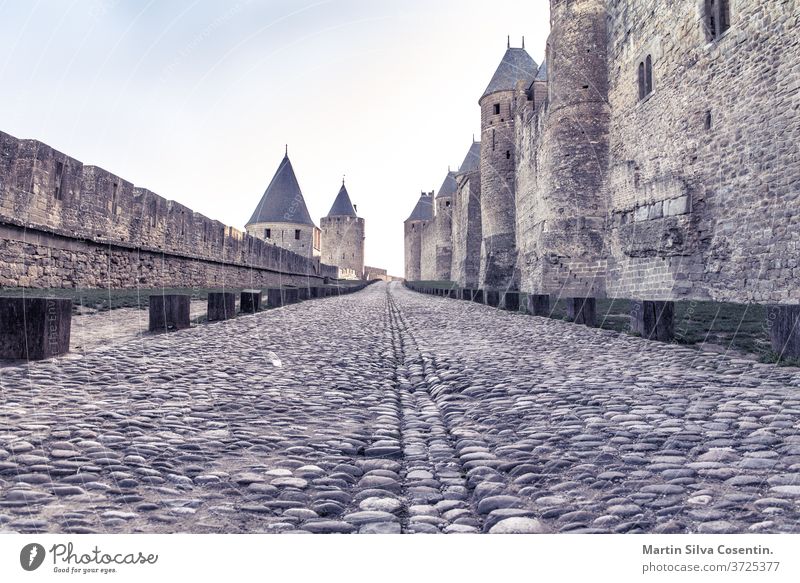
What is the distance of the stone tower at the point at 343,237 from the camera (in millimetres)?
67562

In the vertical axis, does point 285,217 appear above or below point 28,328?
above

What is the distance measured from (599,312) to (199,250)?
38.1 ft

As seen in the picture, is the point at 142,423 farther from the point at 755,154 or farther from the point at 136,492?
the point at 755,154

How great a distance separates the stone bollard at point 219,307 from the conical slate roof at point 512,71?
81.6ft

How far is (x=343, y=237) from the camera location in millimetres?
67812

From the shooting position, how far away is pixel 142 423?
237cm

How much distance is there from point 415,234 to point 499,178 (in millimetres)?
41705

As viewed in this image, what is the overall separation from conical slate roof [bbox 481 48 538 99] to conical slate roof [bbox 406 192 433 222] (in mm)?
37537

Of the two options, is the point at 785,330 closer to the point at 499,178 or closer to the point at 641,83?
the point at 641,83

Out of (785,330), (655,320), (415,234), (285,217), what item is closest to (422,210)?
(415,234)

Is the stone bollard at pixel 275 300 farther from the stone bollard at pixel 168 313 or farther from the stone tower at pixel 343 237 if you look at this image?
the stone tower at pixel 343 237

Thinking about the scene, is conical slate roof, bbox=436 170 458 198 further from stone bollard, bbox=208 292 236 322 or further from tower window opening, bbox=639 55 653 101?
stone bollard, bbox=208 292 236 322
